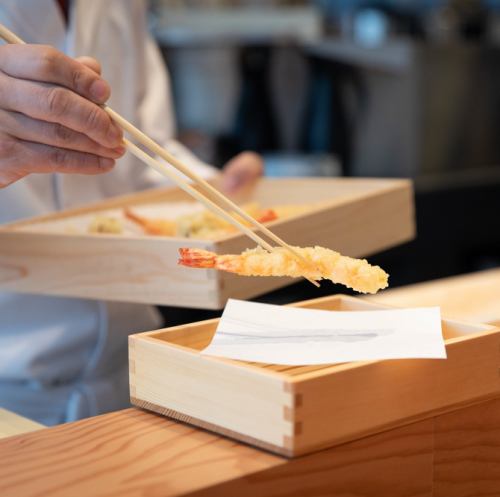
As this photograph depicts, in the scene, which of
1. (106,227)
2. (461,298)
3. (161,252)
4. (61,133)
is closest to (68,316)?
(106,227)

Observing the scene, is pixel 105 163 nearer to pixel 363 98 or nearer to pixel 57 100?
pixel 57 100

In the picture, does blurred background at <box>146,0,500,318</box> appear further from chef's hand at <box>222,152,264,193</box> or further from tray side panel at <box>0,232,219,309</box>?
tray side panel at <box>0,232,219,309</box>

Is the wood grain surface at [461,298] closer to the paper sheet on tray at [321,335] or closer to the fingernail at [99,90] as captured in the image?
the paper sheet on tray at [321,335]

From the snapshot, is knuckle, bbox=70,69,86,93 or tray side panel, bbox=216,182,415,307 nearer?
knuckle, bbox=70,69,86,93

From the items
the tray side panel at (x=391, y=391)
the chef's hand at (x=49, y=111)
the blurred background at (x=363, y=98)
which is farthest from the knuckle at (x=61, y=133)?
the blurred background at (x=363, y=98)

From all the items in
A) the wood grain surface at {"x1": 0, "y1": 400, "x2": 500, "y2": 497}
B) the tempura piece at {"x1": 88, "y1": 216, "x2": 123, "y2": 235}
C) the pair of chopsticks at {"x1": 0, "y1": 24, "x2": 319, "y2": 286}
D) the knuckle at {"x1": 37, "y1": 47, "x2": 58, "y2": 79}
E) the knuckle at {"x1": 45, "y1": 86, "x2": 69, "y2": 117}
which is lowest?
the wood grain surface at {"x1": 0, "y1": 400, "x2": 500, "y2": 497}

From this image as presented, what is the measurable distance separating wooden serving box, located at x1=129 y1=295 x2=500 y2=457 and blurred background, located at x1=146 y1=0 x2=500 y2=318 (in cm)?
292

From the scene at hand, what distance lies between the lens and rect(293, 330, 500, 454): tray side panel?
880 mm

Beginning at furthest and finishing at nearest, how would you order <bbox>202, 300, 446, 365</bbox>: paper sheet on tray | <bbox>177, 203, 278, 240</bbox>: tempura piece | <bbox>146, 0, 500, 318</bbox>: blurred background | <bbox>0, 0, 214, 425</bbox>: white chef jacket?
1. <bbox>146, 0, 500, 318</bbox>: blurred background
2. <bbox>0, 0, 214, 425</bbox>: white chef jacket
3. <bbox>177, 203, 278, 240</bbox>: tempura piece
4. <bbox>202, 300, 446, 365</bbox>: paper sheet on tray

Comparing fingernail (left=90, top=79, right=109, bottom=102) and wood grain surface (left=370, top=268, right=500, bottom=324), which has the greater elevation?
fingernail (left=90, top=79, right=109, bottom=102)

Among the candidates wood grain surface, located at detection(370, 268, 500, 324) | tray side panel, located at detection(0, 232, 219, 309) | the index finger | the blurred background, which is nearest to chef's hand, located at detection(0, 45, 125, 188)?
the index finger

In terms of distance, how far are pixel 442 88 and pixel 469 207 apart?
53 centimetres

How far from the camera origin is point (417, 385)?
948 millimetres

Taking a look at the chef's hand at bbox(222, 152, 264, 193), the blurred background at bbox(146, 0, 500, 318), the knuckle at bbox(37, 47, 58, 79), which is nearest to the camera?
the knuckle at bbox(37, 47, 58, 79)
